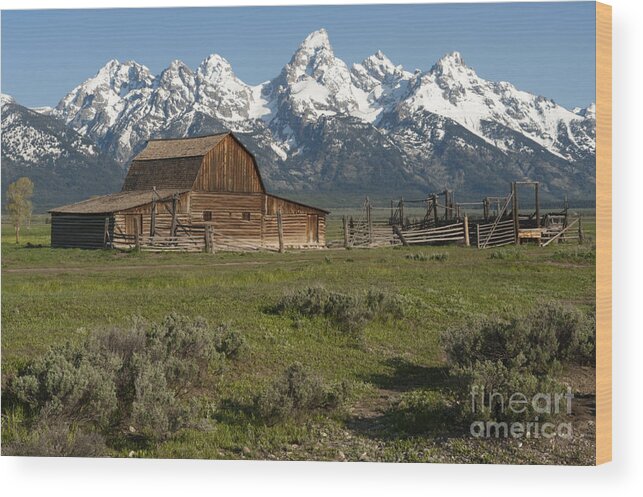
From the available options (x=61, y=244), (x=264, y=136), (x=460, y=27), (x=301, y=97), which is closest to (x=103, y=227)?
(x=61, y=244)

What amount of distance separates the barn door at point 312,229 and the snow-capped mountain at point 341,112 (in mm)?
8724

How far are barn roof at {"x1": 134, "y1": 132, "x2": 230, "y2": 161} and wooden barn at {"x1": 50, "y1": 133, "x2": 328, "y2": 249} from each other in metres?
0.02

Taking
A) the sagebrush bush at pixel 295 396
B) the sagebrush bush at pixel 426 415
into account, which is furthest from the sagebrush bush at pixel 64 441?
the sagebrush bush at pixel 426 415

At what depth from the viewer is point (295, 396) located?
34.2 ft

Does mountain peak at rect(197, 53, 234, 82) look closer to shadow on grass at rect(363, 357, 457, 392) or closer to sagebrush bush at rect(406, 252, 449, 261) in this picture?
shadow on grass at rect(363, 357, 457, 392)

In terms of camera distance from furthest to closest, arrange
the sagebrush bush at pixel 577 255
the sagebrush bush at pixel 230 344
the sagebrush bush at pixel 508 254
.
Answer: the sagebrush bush at pixel 508 254 < the sagebrush bush at pixel 230 344 < the sagebrush bush at pixel 577 255

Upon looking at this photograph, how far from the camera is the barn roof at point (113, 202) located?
1575cm

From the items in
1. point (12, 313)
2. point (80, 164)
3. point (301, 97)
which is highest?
point (301, 97)

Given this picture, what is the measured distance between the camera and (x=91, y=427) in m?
10.3

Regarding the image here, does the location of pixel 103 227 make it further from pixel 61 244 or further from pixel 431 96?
pixel 431 96

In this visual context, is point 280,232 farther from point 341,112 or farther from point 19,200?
point 19,200

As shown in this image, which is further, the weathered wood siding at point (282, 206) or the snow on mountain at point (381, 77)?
the weathered wood siding at point (282, 206)

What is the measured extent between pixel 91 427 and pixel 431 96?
6.93 m

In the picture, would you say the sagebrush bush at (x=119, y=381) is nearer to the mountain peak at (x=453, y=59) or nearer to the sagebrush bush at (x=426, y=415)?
the sagebrush bush at (x=426, y=415)
